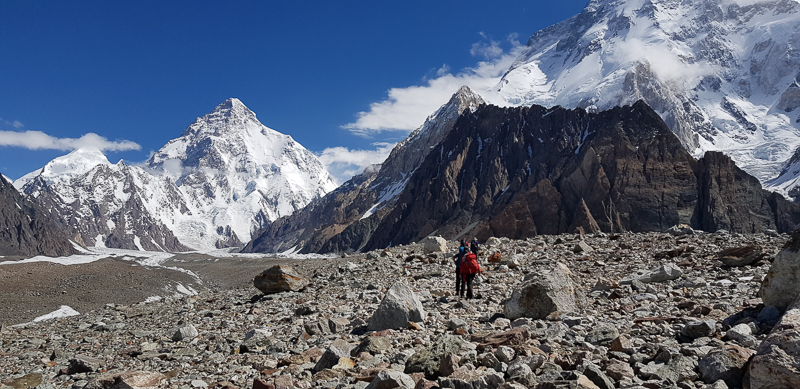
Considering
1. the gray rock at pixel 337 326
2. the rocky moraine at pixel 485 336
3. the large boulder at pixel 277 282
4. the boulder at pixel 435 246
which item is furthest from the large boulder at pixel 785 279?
the boulder at pixel 435 246

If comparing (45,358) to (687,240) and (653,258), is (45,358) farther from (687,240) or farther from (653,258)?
(687,240)

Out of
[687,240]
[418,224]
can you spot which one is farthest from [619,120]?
[687,240]

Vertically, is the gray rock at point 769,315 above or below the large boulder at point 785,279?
below

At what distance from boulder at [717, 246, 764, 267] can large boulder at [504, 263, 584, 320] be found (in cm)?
703

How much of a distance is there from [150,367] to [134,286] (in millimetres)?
51775

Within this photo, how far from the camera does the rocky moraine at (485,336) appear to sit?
5855 mm

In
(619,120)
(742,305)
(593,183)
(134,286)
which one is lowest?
(742,305)

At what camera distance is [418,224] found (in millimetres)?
161750

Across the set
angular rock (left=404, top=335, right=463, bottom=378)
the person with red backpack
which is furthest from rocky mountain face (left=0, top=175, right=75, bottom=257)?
angular rock (left=404, top=335, right=463, bottom=378)

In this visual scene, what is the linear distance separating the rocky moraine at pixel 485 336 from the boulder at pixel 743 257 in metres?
0.05

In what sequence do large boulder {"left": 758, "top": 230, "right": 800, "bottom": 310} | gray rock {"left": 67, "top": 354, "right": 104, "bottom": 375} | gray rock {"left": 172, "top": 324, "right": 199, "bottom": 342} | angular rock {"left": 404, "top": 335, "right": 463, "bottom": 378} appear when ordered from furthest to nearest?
gray rock {"left": 172, "top": 324, "right": 199, "bottom": 342} < gray rock {"left": 67, "top": 354, "right": 104, "bottom": 375} < large boulder {"left": 758, "top": 230, "right": 800, "bottom": 310} < angular rock {"left": 404, "top": 335, "right": 463, "bottom": 378}

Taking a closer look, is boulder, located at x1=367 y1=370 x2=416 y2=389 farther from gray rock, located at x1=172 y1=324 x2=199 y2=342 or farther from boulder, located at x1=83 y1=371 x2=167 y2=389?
gray rock, located at x1=172 y1=324 x2=199 y2=342

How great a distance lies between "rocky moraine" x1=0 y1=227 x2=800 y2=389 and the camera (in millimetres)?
5855

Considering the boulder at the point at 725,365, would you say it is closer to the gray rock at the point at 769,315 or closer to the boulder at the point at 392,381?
the gray rock at the point at 769,315
